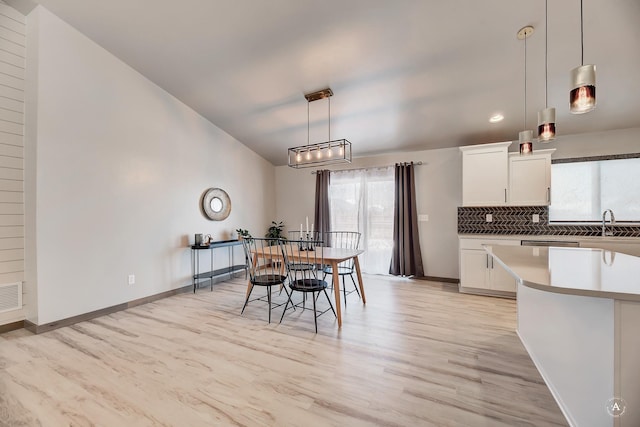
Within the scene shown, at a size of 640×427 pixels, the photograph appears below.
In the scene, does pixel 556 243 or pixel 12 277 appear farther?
pixel 556 243

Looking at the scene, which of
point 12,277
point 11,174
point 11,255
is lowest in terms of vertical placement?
point 12,277

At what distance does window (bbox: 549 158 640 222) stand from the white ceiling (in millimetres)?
530

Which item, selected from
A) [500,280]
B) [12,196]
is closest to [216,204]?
[12,196]

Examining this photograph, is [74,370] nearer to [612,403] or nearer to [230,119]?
[612,403]

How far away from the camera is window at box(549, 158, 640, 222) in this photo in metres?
3.56

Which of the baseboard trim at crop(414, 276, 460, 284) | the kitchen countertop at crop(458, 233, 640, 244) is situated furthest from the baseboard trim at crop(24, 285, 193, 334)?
the kitchen countertop at crop(458, 233, 640, 244)

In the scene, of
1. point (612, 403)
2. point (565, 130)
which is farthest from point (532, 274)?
point (565, 130)

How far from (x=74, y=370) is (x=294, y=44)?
11.2ft

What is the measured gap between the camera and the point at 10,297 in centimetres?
269

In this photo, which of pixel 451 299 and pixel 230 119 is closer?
pixel 451 299

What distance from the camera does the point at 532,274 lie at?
1371 millimetres

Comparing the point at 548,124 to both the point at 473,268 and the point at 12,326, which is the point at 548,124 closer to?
the point at 473,268

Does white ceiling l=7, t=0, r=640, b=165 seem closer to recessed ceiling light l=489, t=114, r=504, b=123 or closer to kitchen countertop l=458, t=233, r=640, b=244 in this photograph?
recessed ceiling light l=489, t=114, r=504, b=123

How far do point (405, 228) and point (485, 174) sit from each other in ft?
4.86
